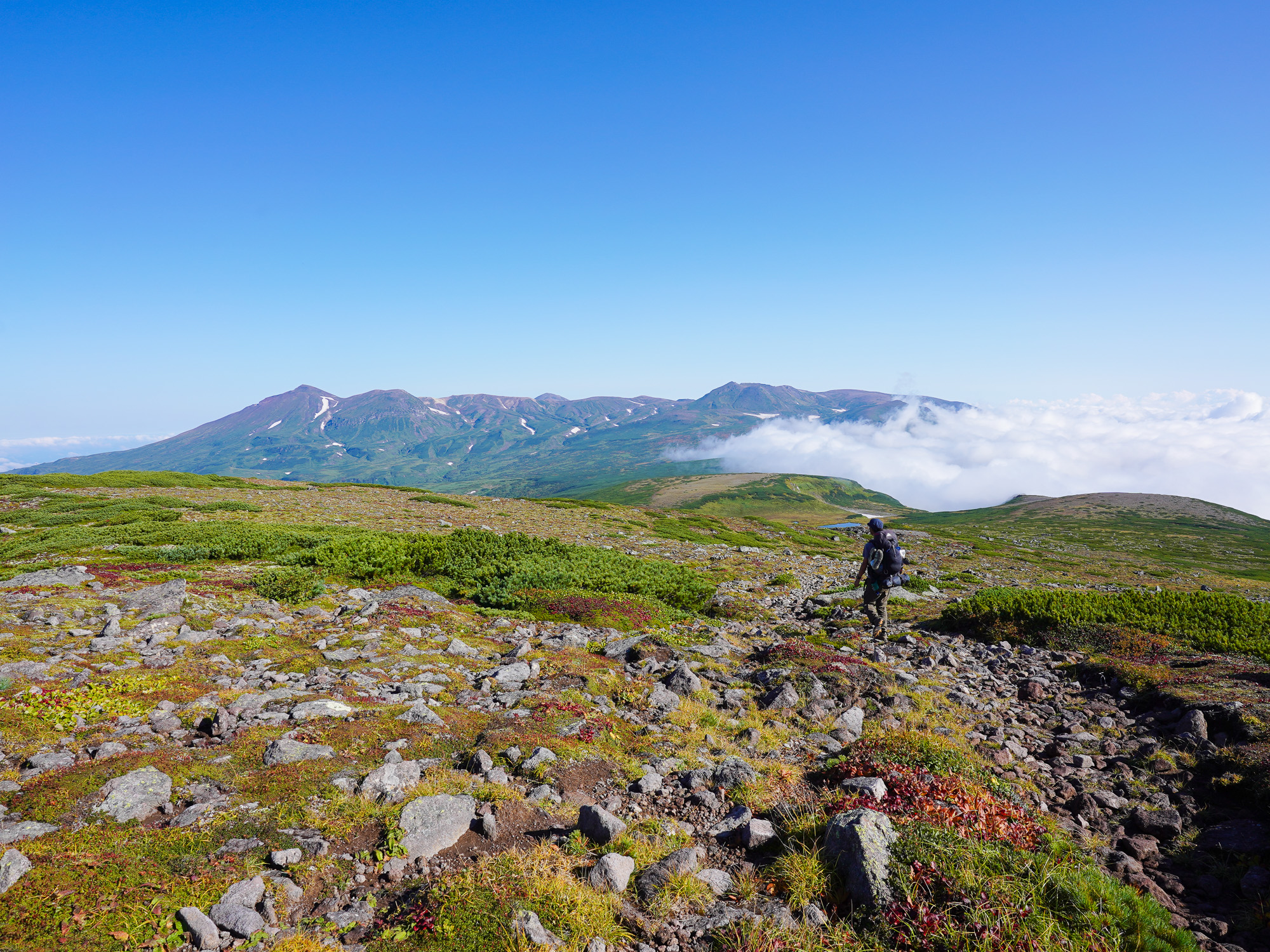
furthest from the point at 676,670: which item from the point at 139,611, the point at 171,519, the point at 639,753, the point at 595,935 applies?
the point at 171,519

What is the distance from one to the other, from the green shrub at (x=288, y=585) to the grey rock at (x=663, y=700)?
1021 cm

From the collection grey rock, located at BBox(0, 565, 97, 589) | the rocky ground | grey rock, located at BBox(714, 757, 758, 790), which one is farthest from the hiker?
grey rock, located at BBox(0, 565, 97, 589)

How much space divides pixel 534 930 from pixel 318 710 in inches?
222

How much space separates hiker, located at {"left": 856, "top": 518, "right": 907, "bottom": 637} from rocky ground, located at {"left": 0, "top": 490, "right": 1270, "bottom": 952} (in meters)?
3.58

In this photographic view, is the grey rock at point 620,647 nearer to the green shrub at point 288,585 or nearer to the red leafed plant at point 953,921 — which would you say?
the green shrub at point 288,585

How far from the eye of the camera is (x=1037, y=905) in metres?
5.09

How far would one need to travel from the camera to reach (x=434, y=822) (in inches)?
239

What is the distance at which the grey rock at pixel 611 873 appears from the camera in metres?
5.45

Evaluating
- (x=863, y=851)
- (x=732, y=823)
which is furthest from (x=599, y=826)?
(x=863, y=851)

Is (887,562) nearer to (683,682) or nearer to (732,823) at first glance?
(683,682)

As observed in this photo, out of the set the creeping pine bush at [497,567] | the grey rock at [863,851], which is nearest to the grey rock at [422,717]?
the grey rock at [863,851]

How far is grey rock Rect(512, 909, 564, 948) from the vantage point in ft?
15.3

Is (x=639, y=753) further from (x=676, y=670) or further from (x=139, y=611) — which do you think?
(x=139, y=611)

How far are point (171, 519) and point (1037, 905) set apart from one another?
3796cm
